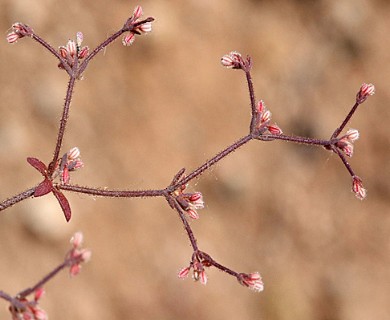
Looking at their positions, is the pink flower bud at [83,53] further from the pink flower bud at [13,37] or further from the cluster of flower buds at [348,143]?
the cluster of flower buds at [348,143]

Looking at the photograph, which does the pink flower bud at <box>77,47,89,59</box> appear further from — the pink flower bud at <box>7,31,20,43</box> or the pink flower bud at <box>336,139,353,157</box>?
the pink flower bud at <box>336,139,353,157</box>

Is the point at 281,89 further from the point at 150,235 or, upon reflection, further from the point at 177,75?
the point at 150,235

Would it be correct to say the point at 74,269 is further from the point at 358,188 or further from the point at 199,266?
the point at 358,188

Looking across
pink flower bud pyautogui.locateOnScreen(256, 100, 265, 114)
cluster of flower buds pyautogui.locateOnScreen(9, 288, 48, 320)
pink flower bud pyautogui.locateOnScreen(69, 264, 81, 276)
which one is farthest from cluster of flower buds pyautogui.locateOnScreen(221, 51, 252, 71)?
cluster of flower buds pyautogui.locateOnScreen(9, 288, 48, 320)

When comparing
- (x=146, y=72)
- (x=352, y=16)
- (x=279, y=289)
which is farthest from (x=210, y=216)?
(x=352, y=16)

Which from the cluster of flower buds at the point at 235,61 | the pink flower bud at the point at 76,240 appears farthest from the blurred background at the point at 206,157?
the pink flower bud at the point at 76,240

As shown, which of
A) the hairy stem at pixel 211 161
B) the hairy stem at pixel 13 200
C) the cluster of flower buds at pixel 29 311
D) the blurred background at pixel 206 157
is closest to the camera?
the cluster of flower buds at pixel 29 311
